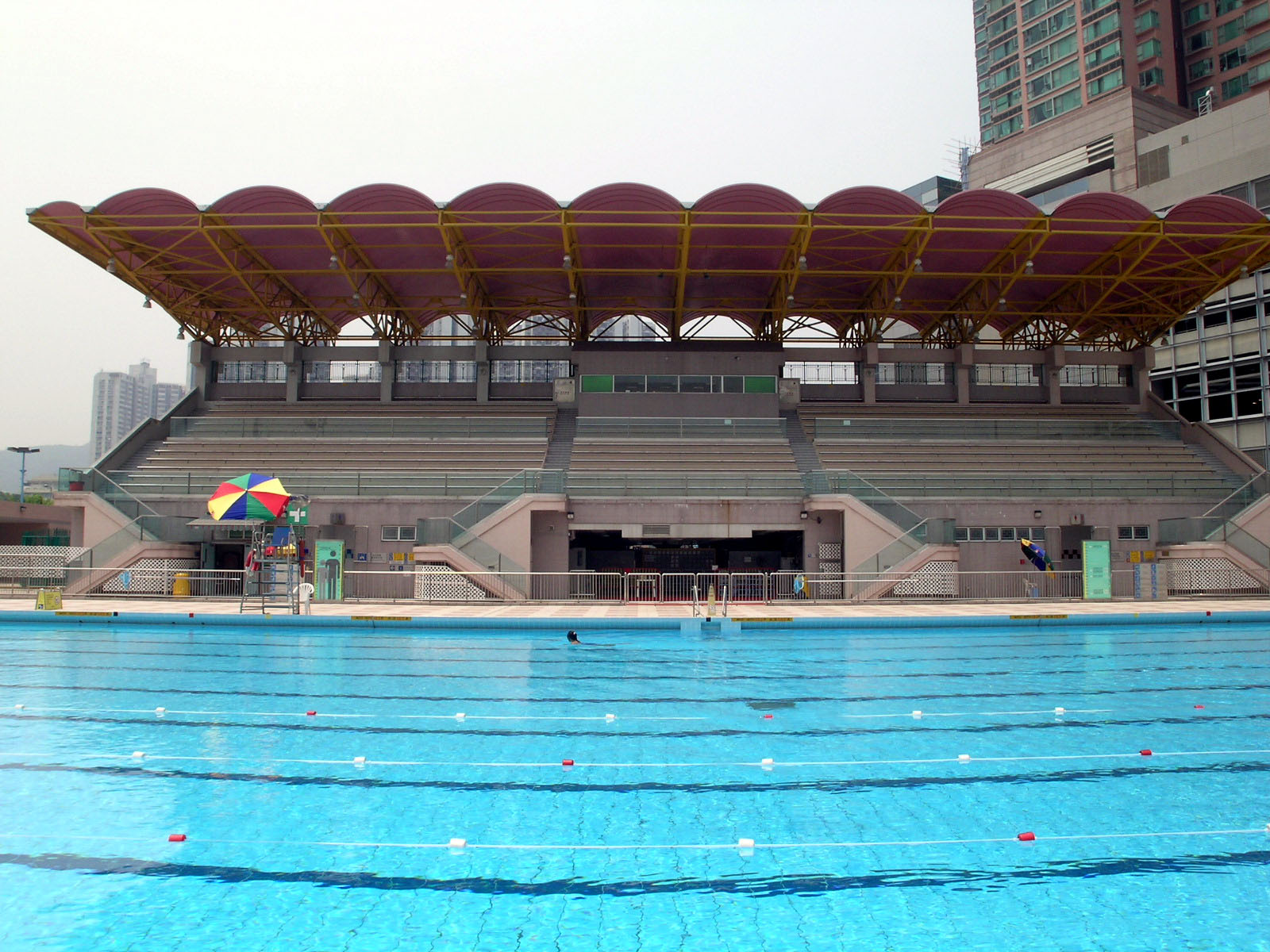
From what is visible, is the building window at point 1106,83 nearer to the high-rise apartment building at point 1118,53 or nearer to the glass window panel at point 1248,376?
the high-rise apartment building at point 1118,53

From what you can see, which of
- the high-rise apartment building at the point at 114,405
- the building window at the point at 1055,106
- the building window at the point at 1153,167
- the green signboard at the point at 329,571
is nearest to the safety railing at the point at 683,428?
the green signboard at the point at 329,571

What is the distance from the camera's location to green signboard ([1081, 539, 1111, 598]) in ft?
85.1

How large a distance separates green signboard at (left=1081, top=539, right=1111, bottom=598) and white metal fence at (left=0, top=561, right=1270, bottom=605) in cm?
53

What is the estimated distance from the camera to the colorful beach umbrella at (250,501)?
22859mm

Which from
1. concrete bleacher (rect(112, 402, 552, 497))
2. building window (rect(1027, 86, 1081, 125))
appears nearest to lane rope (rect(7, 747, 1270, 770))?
concrete bleacher (rect(112, 402, 552, 497))

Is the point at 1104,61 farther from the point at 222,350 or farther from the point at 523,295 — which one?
the point at 222,350

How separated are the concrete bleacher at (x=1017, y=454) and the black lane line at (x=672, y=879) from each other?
23.9 m

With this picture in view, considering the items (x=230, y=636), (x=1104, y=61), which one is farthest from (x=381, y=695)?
(x=1104, y=61)

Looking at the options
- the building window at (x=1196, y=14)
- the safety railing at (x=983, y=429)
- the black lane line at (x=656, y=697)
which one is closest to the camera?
the black lane line at (x=656, y=697)

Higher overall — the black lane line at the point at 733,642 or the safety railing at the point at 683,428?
the safety railing at the point at 683,428

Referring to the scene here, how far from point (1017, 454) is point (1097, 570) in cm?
927

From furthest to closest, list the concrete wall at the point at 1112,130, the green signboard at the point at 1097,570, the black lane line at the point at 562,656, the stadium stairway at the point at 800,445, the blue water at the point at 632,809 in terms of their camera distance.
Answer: the concrete wall at the point at 1112,130 → the stadium stairway at the point at 800,445 → the green signboard at the point at 1097,570 → the black lane line at the point at 562,656 → the blue water at the point at 632,809

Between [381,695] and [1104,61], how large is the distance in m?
72.1

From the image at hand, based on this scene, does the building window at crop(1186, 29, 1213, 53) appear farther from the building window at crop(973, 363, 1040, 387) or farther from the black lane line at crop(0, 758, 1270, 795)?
the black lane line at crop(0, 758, 1270, 795)
